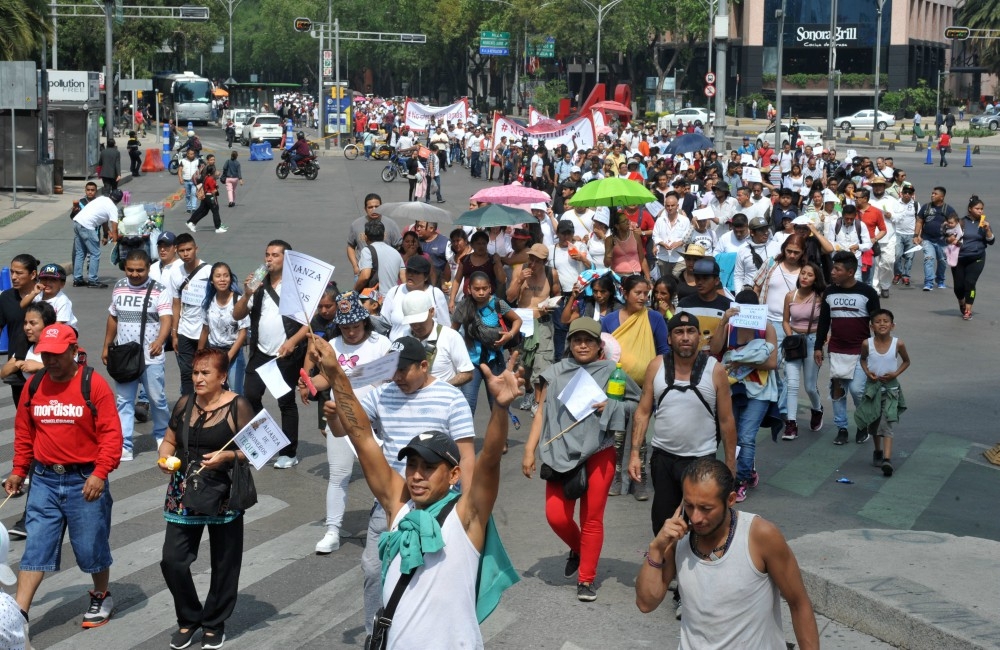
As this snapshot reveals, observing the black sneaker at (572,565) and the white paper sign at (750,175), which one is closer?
the black sneaker at (572,565)

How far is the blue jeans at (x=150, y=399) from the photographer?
412 inches

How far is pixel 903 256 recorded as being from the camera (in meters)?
21.0

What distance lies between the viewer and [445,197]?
37094mm

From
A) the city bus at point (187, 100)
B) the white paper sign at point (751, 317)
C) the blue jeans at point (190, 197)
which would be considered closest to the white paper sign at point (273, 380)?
the white paper sign at point (751, 317)

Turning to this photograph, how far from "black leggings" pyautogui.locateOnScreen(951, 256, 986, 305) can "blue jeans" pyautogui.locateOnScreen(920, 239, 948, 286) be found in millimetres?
2450

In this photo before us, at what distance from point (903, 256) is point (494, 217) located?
10.2 meters

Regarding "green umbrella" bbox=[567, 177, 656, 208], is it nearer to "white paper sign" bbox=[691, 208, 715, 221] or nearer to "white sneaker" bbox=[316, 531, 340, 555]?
"white paper sign" bbox=[691, 208, 715, 221]

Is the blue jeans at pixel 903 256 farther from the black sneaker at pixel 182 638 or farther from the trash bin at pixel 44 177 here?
the trash bin at pixel 44 177

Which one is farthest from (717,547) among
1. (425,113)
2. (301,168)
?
(301,168)

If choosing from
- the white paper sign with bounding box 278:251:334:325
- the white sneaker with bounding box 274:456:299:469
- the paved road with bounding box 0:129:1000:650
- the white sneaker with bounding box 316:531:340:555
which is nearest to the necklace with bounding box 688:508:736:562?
the paved road with bounding box 0:129:1000:650

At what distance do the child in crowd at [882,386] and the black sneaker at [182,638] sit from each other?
5.80m

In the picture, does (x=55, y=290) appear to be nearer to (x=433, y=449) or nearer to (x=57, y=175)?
(x=433, y=449)

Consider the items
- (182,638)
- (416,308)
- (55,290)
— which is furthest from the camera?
(55,290)

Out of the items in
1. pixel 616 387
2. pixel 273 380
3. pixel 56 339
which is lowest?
pixel 616 387
